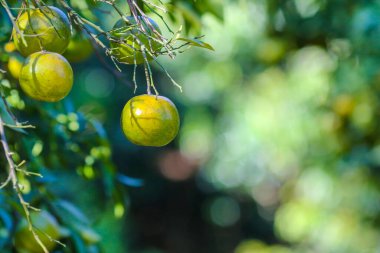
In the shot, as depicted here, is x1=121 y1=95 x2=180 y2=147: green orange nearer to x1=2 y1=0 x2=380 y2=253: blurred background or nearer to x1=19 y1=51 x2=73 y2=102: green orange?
x1=19 y1=51 x2=73 y2=102: green orange

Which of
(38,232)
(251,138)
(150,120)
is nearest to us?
(150,120)

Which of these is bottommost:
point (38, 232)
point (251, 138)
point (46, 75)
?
point (251, 138)

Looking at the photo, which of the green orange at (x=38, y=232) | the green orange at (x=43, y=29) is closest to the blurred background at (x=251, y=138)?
the green orange at (x=38, y=232)

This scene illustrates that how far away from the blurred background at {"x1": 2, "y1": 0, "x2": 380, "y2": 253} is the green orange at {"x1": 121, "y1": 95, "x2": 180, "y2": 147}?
1.41 ft

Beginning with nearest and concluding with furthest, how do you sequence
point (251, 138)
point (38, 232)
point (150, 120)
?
1. point (150, 120)
2. point (38, 232)
3. point (251, 138)

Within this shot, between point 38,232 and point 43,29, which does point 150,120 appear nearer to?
point 43,29

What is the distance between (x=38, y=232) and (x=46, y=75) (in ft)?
1.35

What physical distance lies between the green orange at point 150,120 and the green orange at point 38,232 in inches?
15.8

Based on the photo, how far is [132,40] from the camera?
836 millimetres

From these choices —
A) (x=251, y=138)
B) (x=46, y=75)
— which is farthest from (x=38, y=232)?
(x=251, y=138)

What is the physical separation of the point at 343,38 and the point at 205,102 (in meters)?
4.08

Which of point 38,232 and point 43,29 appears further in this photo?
point 38,232

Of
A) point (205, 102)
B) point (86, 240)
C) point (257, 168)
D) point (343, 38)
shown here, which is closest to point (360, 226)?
point (343, 38)

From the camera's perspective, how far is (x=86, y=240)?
52.0 inches
